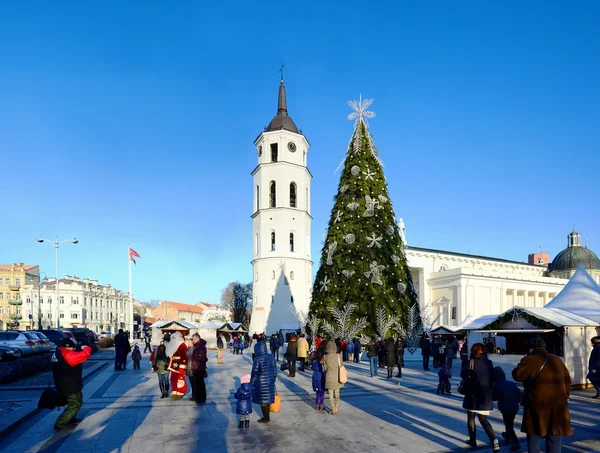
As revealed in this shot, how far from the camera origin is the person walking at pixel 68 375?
9086mm

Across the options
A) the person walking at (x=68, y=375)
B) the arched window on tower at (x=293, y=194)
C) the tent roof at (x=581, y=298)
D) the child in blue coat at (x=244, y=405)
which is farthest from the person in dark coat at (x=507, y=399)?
the arched window on tower at (x=293, y=194)

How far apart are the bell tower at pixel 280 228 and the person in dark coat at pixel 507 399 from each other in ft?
154

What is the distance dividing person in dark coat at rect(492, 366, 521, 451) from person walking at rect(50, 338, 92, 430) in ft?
23.7

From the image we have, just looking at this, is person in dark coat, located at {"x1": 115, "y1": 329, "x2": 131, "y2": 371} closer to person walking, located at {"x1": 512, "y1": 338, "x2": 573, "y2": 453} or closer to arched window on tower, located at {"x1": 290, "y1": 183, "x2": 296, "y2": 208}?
person walking, located at {"x1": 512, "y1": 338, "x2": 573, "y2": 453}

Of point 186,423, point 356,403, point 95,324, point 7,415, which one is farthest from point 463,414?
point 95,324

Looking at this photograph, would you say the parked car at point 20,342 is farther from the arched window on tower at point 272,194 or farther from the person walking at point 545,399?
the arched window on tower at point 272,194

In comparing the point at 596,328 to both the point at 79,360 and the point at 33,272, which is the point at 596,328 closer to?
the point at 79,360

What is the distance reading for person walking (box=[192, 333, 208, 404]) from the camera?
39.4 feet

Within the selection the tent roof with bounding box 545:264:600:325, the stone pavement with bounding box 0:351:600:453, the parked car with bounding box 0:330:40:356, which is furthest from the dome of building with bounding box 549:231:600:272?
the parked car with bounding box 0:330:40:356

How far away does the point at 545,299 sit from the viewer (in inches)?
3140

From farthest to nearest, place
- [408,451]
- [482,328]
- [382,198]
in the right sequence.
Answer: [382,198], [482,328], [408,451]

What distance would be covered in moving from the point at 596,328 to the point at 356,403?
7.92 metres

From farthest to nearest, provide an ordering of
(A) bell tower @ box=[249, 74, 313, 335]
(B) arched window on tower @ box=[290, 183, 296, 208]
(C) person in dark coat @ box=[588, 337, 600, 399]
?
1. (B) arched window on tower @ box=[290, 183, 296, 208]
2. (A) bell tower @ box=[249, 74, 313, 335]
3. (C) person in dark coat @ box=[588, 337, 600, 399]

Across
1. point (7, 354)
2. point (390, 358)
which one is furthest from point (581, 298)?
point (7, 354)
